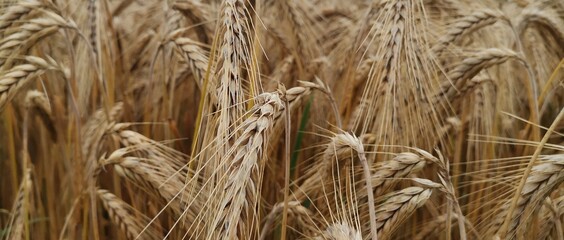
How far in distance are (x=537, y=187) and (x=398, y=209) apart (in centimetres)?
31

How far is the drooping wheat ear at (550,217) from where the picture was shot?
→ 1.69 meters

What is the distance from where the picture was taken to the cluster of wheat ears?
5.12 feet

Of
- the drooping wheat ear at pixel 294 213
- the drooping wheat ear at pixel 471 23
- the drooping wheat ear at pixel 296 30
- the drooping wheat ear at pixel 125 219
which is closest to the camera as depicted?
the drooping wheat ear at pixel 294 213

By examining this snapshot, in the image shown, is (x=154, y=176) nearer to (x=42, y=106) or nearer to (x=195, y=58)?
(x=195, y=58)

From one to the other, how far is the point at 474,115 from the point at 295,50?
648 mm

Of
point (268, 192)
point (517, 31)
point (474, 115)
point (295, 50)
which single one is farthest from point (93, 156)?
point (517, 31)

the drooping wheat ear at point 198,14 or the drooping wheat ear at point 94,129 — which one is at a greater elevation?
the drooping wheat ear at point 198,14

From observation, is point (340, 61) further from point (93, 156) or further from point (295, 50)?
point (93, 156)

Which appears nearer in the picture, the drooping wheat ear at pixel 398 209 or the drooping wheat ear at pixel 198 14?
the drooping wheat ear at pixel 398 209

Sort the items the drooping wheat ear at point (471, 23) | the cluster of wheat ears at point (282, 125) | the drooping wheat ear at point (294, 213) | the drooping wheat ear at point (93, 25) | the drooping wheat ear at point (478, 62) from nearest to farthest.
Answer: the cluster of wheat ears at point (282, 125)
the drooping wheat ear at point (294, 213)
the drooping wheat ear at point (478, 62)
the drooping wheat ear at point (471, 23)
the drooping wheat ear at point (93, 25)

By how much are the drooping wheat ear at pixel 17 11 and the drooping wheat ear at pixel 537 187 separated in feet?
4.71

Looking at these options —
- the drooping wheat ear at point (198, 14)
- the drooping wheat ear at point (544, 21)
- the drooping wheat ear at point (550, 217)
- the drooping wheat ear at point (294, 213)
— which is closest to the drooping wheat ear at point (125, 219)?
the drooping wheat ear at point (294, 213)

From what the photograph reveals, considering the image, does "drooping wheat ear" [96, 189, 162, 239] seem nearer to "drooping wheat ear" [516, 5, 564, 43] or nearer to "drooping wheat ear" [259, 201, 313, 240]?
"drooping wheat ear" [259, 201, 313, 240]

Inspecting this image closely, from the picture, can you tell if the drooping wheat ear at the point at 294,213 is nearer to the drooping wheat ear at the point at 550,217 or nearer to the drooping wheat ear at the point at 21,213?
the drooping wheat ear at the point at 550,217
